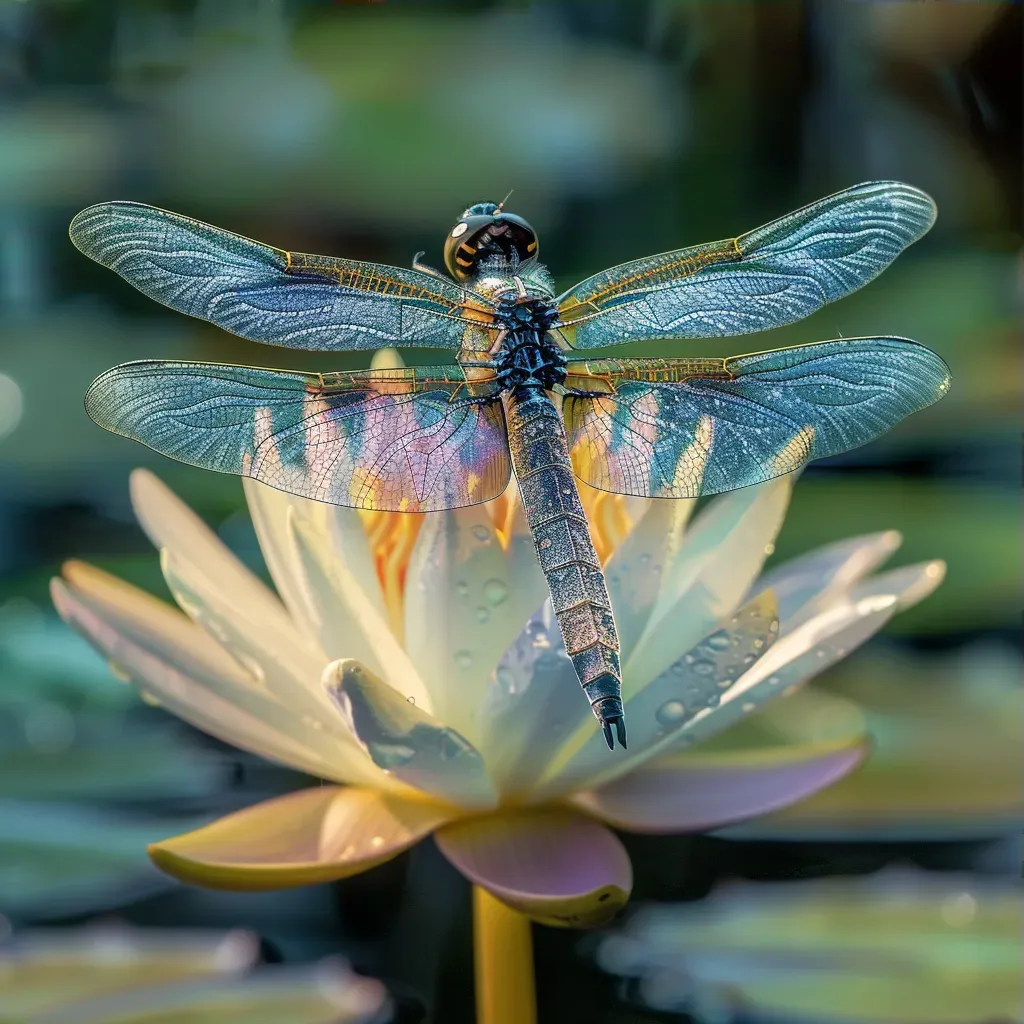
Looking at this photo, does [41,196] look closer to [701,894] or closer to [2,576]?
[2,576]

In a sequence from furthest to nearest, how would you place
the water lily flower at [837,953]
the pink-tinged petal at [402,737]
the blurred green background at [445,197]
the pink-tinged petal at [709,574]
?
the blurred green background at [445,197] < the water lily flower at [837,953] < the pink-tinged petal at [709,574] < the pink-tinged petal at [402,737]

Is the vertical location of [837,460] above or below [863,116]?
below

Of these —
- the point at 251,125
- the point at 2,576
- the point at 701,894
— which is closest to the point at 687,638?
the point at 701,894

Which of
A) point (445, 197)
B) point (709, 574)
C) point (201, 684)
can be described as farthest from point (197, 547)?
point (445, 197)

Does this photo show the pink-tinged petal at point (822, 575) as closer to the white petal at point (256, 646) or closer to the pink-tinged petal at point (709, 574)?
the pink-tinged petal at point (709, 574)

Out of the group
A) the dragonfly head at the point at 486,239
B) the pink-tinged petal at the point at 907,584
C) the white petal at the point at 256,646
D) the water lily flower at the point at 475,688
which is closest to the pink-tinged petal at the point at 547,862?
the water lily flower at the point at 475,688

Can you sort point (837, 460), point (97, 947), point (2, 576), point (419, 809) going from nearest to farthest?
point (419, 809), point (97, 947), point (2, 576), point (837, 460)

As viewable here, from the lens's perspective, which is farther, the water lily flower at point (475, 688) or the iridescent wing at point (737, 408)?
the iridescent wing at point (737, 408)
